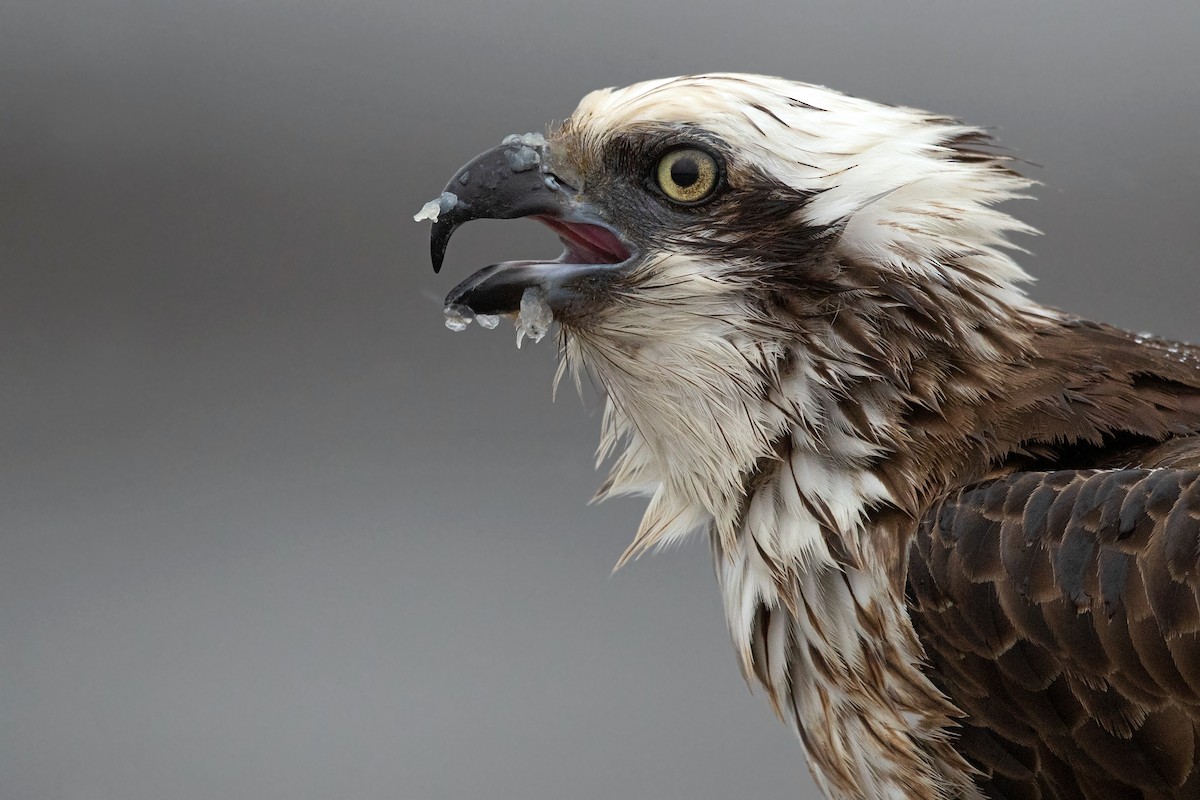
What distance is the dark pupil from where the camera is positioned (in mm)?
1385

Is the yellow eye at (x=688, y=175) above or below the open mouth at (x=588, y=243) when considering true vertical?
above

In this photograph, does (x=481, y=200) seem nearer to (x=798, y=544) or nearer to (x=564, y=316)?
(x=564, y=316)

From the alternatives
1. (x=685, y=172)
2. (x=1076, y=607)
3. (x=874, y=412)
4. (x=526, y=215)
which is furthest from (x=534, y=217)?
(x=1076, y=607)

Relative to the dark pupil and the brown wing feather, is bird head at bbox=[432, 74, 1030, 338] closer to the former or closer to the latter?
the dark pupil

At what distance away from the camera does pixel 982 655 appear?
1.23 m

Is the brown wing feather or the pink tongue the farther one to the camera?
the pink tongue

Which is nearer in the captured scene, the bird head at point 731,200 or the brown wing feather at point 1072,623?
the brown wing feather at point 1072,623

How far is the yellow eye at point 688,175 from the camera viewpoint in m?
1.38

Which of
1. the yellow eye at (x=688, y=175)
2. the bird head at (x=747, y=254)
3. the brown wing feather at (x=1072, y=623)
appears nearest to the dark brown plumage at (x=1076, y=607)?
the brown wing feather at (x=1072, y=623)

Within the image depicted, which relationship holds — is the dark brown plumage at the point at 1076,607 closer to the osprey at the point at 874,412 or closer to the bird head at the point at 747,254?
the osprey at the point at 874,412

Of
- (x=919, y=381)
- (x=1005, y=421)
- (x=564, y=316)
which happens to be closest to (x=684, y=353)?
(x=564, y=316)

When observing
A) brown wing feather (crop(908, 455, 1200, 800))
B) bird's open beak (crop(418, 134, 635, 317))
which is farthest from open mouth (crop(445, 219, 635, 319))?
brown wing feather (crop(908, 455, 1200, 800))

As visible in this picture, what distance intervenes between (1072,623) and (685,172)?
2.12 ft

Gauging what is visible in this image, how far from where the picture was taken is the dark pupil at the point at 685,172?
1.38 meters
